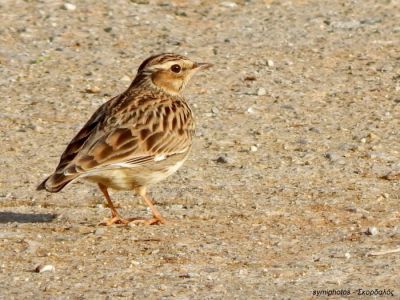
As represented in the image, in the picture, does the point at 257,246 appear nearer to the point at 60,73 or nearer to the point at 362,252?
the point at 362,252

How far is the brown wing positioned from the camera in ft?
32.1

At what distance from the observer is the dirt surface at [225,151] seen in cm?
928

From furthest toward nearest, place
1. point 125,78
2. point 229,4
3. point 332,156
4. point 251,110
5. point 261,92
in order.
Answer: point 229,4 < point 125,78 < point 261,92 < point 251,110 < point 332,156

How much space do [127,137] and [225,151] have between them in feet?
8.07

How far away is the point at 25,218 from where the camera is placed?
1065 cm

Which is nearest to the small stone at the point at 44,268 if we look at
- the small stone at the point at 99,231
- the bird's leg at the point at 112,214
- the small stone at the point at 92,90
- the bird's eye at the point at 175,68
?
the small stone at the point at 99,231

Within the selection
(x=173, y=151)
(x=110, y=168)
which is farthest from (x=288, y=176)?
(x=110, y=168)

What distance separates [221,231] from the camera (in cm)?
1027

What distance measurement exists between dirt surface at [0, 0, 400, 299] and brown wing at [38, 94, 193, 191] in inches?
23.0

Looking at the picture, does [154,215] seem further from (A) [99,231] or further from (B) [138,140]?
(B) [138,140]

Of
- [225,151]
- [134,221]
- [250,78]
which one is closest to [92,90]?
[250,78]

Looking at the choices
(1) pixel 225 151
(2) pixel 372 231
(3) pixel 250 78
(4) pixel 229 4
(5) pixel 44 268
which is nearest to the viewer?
(5) pixel 44 268

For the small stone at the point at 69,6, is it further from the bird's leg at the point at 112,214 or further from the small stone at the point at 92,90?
the bird's leg at the point at 112,214

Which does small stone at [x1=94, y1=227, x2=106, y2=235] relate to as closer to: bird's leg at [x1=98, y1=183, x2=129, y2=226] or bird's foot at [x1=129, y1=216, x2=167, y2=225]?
bird's leg at [x1=98, y1=183, x2=129, y2=226]
